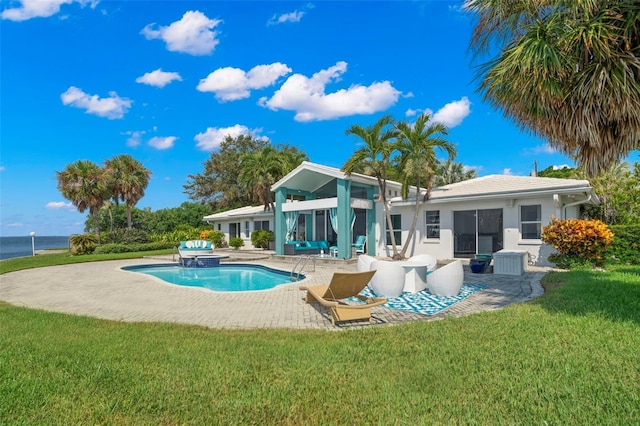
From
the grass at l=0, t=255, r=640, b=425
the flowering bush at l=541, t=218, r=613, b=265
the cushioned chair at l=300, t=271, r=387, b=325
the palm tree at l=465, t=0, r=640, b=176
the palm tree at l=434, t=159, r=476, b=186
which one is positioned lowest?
the grass at l=0, t=255, r=640, b=425

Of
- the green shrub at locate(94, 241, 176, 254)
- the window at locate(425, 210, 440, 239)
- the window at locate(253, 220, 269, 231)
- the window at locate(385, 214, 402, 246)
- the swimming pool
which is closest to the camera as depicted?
the swimming pool

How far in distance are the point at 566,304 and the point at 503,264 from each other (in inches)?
245

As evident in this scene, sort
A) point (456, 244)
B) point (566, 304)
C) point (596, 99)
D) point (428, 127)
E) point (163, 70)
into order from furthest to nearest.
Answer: point (163, 70)
point (456, 244)
point (428, 127)
point (566, 304)
point (596, 99)

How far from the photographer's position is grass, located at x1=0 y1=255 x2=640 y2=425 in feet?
11.4

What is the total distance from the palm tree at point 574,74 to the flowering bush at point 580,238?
7125 mm

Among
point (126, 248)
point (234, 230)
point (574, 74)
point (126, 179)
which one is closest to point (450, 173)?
point (234, 230)

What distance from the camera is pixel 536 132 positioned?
300 inches

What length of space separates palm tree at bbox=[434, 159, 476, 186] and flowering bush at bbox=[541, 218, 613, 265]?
24223 mm

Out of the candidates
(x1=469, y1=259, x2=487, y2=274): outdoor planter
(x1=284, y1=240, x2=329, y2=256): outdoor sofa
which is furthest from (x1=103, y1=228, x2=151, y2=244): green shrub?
(x1=469, y1=259, x2=487, y2=274): outdoor planter

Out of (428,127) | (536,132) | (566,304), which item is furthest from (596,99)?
(428,127)

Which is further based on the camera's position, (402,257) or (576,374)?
(402,257)

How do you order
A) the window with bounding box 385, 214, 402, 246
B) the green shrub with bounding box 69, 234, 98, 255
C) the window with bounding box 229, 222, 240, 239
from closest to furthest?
the window with bounding box 385, 214, 402, 246, the green shrub with bounding box 69, 234, 98, 255, the window with bounding box 229, 222, 240, 239

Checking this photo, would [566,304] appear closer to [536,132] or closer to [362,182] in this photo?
[536,132]

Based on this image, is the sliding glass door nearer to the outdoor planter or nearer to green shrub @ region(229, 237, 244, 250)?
the outdoor planter
